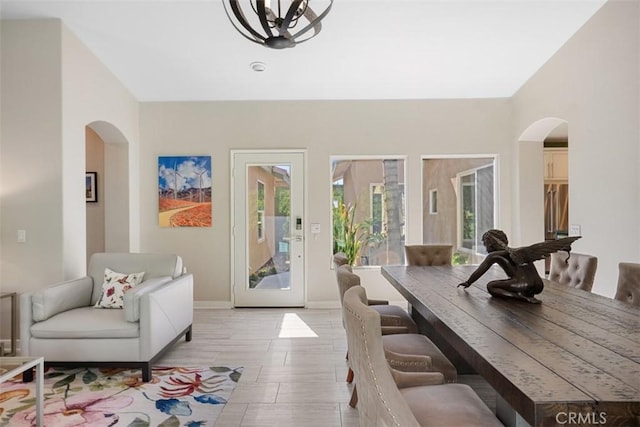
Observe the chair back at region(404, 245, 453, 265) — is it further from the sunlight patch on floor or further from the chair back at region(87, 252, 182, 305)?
the chair back at region(87, 252, 182, 305)

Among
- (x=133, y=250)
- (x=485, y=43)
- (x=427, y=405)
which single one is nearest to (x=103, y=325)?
(x=133, y=250)

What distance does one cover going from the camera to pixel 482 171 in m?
5.18

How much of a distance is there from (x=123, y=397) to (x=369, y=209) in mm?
3584

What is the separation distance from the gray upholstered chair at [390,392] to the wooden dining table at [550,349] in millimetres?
172

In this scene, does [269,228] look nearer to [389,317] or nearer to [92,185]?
[92,185]

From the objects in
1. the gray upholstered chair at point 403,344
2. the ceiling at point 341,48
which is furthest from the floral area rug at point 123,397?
the ceiling at point 341,48

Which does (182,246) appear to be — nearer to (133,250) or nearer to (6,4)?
(133,250)

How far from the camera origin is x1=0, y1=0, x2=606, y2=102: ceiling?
11.2 feet

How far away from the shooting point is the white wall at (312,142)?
5039 millimetres

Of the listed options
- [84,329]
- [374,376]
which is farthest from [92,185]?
[374,376]

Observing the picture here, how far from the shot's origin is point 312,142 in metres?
5.08

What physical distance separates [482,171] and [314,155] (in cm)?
234

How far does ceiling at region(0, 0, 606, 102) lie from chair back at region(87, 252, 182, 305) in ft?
7.26

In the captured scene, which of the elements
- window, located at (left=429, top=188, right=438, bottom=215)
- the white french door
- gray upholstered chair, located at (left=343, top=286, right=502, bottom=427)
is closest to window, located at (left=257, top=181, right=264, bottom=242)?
the white french door
